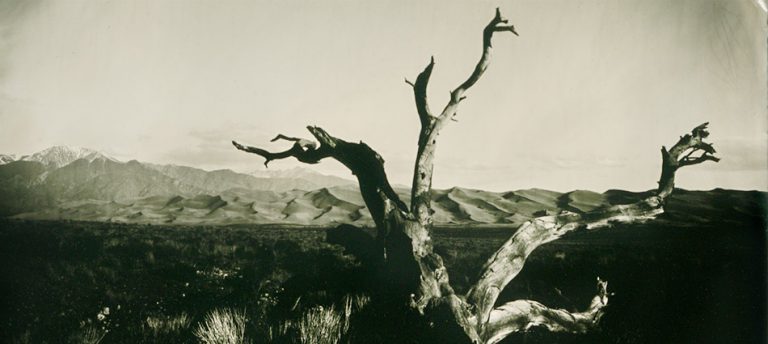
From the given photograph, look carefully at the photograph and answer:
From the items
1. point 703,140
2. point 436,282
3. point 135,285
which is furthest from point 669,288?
point 135,285

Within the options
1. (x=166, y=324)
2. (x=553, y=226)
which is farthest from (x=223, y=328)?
(x=553, y=226)

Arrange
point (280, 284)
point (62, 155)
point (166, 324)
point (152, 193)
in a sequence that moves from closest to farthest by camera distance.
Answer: point (166, 324)
point (280, 284)
point (62, 155)
point (152, 193)

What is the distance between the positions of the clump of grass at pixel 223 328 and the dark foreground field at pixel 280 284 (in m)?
0.12

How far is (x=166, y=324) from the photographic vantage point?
4.45m

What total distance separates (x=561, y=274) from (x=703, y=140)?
2.89 meters

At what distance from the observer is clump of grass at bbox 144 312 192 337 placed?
4.38 meters

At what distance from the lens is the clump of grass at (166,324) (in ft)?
14.4

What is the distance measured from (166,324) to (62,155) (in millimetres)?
2780

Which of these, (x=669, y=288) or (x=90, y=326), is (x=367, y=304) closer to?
(x=90, y=326)

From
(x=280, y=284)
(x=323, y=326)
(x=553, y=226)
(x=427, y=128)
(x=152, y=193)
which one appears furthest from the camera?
(x=152, y=193)

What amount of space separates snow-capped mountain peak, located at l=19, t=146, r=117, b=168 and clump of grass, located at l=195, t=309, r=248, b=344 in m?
2.63

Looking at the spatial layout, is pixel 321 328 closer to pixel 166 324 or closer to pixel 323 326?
pixel 323 326

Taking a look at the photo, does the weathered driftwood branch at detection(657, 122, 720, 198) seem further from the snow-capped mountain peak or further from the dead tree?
the snow-capped mountain peak

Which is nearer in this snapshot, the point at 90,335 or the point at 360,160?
the point at 90,335
